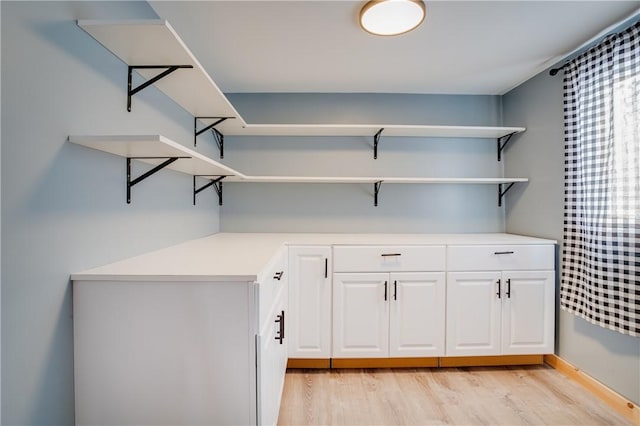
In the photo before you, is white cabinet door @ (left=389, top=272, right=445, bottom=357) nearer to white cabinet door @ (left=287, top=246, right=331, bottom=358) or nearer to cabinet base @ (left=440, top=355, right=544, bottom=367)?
cabinet base @ (left=440, top=355, right=544, bottom=367)

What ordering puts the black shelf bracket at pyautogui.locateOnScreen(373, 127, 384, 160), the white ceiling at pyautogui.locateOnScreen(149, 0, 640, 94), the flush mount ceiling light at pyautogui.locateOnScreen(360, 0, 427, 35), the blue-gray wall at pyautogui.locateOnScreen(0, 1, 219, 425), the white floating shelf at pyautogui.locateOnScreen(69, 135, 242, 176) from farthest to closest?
the black shelf bracket at pyautogui.locateOnScreen(373, 127, 384, 160)
the white ceiling at pyautogui.locateOnScreen(149, 0, 640, 94)
the flush mount ceiling light at pyautogui.locateOnScreen(360, 0, 427, 35)
the white floating shelf at pyautogui.locateOnScreen(69, 135, 242, 176)
the blue-gray wall at pyautogui.locateOnScreen(0, 1, 219, 425)

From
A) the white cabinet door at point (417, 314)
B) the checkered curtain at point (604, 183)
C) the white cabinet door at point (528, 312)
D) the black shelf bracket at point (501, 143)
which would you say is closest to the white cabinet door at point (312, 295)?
the white cabinet door at point (417, 314)

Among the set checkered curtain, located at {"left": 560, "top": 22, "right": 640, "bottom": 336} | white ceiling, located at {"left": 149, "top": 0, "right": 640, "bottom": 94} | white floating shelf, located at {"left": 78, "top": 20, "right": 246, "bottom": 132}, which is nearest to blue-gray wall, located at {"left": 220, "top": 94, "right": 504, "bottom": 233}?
white ceiling, located at {"left": 149, "top": 0, "right": 640, "bottom": 94}

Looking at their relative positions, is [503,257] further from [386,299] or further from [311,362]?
[311,362]

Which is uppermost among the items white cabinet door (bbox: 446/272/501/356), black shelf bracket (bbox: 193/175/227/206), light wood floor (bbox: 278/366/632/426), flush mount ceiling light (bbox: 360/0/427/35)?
flush mount ceiling light (bbox: 360/0/427/35)

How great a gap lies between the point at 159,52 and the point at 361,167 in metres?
1.67

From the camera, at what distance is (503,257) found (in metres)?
1.98

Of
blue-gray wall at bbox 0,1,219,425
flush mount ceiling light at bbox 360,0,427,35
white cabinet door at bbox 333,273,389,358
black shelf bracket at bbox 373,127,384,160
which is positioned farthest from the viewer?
black shelf bracket at bbox 373,127,384,160

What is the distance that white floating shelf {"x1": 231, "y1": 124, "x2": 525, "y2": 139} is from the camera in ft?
7.09

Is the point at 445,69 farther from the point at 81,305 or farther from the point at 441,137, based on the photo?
the point at 81,305

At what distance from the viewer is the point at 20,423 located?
2.60 ft

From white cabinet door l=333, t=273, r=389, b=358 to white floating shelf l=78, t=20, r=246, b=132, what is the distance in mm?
1329

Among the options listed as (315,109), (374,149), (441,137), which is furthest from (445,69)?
(315,109)

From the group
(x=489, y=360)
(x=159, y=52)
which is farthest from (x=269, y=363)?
(x=489, y=360)
